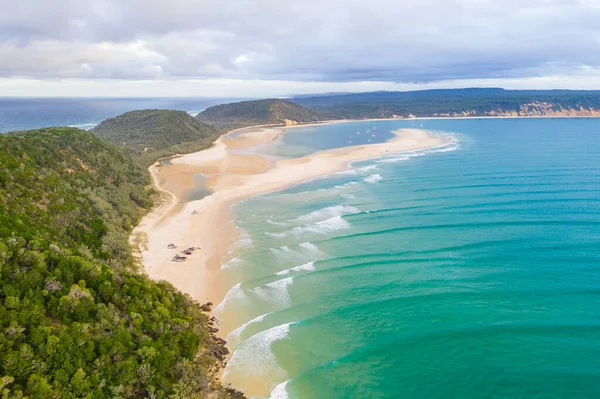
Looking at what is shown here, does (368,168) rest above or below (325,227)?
above

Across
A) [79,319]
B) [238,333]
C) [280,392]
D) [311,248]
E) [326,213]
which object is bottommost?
[280,392]

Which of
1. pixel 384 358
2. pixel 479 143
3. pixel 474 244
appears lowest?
pixel 384 358

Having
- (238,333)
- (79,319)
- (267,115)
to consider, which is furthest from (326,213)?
(267,115)

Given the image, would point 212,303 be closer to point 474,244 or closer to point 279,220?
point 279,220

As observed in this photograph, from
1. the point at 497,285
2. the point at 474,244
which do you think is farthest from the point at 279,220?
the point at 497,285

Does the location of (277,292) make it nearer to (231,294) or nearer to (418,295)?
(231,294)

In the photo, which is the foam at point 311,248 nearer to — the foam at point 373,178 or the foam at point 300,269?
the foam at point 300,269

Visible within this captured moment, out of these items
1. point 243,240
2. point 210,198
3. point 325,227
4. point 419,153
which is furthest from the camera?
point 419,153

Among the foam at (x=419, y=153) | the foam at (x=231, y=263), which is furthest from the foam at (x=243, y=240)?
the foam at (x=419, y=153)
